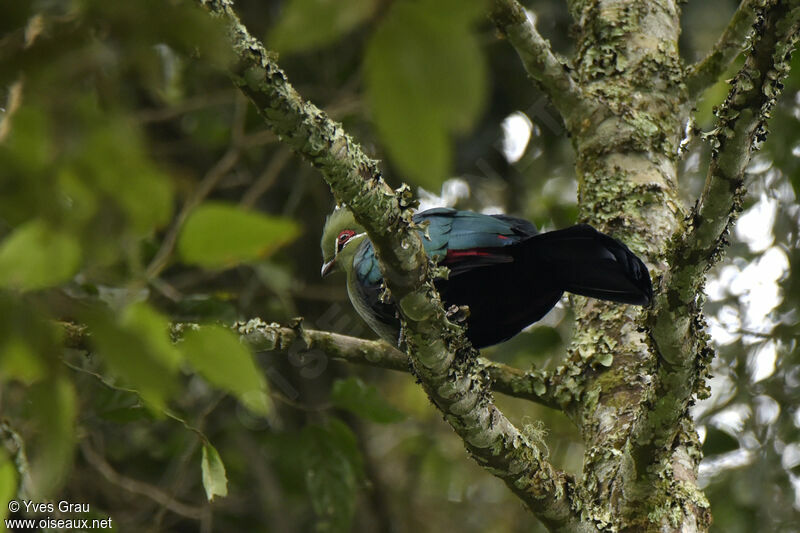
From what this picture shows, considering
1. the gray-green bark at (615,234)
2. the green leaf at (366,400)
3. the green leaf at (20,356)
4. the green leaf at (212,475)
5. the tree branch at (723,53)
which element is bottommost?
the green leaf at (212,475)

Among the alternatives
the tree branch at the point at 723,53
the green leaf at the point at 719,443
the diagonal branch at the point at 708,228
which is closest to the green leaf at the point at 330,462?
the diagonal branch at the point at 708,228

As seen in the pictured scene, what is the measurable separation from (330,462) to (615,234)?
4.93 ft

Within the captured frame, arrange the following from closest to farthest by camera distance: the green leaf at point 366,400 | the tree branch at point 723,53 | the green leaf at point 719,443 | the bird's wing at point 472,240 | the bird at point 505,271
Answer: the bird at point 505,271, the tree branch at point 723,53, the bird's wing at point 472,240, the green leaf at point 366,400, the green leaf at point 719,443

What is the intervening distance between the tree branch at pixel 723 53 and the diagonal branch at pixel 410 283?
4.23ft

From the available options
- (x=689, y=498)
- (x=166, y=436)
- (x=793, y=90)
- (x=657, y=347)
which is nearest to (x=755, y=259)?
(x=793, y=90)

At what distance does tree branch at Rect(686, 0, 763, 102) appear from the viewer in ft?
8.45

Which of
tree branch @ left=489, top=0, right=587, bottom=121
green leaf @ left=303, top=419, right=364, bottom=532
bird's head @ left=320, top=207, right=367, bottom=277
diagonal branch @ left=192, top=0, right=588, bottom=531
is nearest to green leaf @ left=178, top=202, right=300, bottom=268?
diagonal branch @ left=192, top=0, right=588, bottom=531

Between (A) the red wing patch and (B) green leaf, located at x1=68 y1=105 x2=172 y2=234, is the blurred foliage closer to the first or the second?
(B) green leaf, located at x1=68 y1=105 x2=172 y2=234

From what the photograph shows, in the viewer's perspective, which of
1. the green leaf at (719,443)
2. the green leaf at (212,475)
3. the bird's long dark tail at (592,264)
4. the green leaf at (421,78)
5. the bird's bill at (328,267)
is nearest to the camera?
the green leaf at (421,78)

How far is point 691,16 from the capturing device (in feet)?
14.4

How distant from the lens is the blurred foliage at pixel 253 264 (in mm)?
633

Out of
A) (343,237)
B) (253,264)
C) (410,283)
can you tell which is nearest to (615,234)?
(410,283)

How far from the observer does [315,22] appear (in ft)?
2.02

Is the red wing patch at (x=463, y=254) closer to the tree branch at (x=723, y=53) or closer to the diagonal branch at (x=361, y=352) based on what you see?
the diagonal branch at (x=361, y=352)
